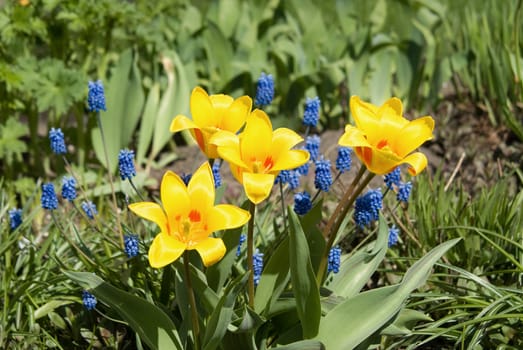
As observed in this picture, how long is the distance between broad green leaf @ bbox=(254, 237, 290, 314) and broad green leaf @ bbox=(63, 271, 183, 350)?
0.73 ft

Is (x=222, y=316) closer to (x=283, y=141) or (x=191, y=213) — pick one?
(x=191, y=213)

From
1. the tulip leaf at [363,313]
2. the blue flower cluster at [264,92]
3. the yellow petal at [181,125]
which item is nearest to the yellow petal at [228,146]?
the yellow petal at [181,125]

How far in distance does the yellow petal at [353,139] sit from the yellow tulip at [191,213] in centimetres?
25

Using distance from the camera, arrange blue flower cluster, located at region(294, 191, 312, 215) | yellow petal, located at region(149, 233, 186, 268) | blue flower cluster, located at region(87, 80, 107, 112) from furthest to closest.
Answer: blue flower cluster, located at region(87, 80, 107, 112), blue flower cluster, located at region(294, 191, 312, 215), yellow petal, located at region(149, 233, 186, 268)

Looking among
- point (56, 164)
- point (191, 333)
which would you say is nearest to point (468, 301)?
point (191, 333)

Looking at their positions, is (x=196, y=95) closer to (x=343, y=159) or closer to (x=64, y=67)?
(x=343, y=159)

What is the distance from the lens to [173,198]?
5.89ft

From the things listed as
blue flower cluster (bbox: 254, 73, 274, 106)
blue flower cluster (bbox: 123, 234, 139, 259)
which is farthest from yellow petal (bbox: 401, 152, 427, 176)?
blue flower cluster (bbox: 254, 73, 274, 106)

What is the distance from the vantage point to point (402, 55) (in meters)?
3.99

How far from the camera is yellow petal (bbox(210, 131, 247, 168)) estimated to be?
5.76 feet

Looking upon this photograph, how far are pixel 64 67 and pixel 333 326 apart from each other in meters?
1.89

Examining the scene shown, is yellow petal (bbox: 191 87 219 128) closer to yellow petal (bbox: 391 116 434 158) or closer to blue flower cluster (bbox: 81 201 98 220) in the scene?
yellow petal (bbox: 391 116 434 158)

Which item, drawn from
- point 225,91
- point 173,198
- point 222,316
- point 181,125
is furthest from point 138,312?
point 225,91

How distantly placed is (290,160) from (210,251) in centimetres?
27
